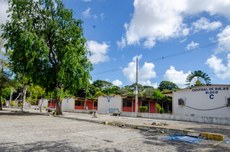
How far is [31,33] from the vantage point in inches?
951

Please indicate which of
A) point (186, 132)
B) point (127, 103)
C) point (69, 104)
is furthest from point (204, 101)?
point (69, 104)

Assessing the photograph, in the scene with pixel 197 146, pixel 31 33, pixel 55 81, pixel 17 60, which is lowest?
pixel 197 146

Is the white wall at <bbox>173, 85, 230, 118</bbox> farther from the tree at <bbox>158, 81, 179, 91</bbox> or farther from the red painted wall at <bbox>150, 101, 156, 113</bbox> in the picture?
the tree at <bbox>158, 81, 179, 91</bbox>

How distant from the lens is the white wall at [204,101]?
23266 mm

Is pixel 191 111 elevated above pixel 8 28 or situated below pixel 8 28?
below

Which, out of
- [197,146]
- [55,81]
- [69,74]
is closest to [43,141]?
[197,146]

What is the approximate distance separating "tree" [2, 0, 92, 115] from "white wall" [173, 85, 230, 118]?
10922 millimetres

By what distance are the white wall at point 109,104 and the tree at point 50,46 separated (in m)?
12.6

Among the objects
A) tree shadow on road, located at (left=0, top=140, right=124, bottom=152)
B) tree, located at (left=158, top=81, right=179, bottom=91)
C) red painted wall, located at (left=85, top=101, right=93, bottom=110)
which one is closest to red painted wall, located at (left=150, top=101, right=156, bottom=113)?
red painted wall, located at (left=85, top=101, right=93, bottom=110)

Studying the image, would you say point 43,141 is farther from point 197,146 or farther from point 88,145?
point 197,146

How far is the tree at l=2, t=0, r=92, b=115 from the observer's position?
24562 mm

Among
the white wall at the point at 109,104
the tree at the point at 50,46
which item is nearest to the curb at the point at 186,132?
the tree at the point at 50,46

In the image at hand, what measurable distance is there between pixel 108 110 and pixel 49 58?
A: 15.7 m

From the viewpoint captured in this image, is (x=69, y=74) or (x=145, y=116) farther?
(x=145, y=116)
